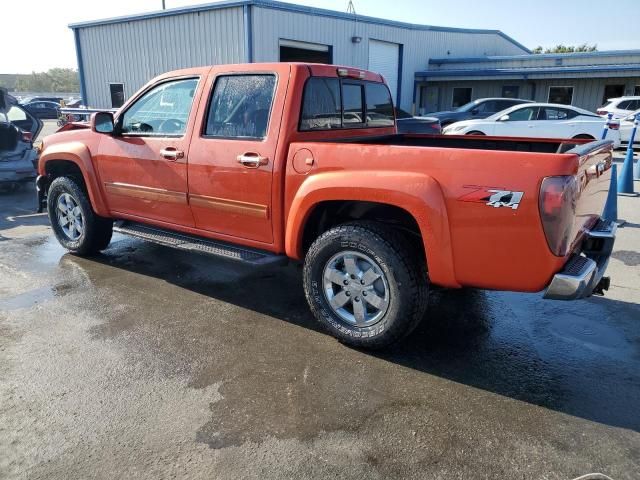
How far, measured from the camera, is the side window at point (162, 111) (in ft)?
14.5

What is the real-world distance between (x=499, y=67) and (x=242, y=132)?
24601 mm

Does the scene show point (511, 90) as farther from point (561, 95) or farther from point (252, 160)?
point (252, 160)

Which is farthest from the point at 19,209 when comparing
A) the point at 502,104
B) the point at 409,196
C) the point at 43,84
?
the point at 43,84

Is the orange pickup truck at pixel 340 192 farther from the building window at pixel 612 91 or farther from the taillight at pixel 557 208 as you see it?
the building window at pixel 612 91

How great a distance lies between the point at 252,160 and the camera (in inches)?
149

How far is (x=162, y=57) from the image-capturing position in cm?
1842

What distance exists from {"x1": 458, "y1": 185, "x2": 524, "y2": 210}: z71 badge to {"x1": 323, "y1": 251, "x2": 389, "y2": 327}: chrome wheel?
813 millimetres

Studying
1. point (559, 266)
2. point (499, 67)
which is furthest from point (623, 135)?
point (559, 266)

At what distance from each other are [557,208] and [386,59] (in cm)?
2231

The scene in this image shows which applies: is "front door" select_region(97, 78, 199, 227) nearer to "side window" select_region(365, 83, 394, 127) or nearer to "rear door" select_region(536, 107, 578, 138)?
"side window" select_region(365, 83, 394, 127)

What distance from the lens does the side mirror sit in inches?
188

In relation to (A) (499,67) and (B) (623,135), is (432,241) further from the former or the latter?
(A) (499,67)

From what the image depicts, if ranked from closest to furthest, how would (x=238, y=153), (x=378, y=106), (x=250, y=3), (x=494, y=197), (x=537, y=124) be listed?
(x=494, y=197), (x=238, y=153), (x=378, y=106), (x=537, y=124), (x=250, y=3)

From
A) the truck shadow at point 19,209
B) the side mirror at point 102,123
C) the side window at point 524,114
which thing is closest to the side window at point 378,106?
the side mirror at point 102,123
